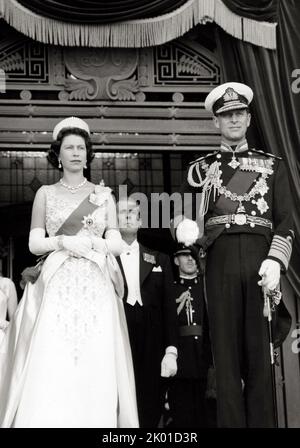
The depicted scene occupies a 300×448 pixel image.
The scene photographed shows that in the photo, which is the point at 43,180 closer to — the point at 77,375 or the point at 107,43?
the point at 107,43

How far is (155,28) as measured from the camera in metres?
7.81

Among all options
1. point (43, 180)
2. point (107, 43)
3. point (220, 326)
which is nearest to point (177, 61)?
point (107, 43)

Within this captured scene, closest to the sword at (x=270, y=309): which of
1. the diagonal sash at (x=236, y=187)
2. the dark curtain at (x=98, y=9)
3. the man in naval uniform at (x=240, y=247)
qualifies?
the man in naval uniform at (x=240, y=247)

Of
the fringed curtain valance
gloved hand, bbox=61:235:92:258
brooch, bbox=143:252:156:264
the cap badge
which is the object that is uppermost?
the fringed curtain valance

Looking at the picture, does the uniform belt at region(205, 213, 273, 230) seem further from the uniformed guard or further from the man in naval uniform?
the uniformed guard

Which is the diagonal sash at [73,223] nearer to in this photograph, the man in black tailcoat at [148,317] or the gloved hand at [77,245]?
the gloved hand at [77,245]

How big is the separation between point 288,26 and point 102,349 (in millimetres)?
2942

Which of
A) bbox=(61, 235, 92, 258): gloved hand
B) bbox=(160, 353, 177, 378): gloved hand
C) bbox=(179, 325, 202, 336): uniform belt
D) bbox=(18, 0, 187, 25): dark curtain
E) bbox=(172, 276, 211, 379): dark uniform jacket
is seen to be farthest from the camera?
bbox=(18, 0, 187, 25): dark curtain

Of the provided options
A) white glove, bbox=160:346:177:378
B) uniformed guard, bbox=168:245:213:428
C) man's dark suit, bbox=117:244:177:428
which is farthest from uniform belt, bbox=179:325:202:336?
white glove, bbox=160:346:177:378

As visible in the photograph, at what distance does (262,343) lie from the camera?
20.6ft

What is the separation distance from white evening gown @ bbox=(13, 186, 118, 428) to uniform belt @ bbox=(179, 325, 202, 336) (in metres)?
1.14

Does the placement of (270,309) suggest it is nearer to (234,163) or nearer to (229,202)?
(229,202)

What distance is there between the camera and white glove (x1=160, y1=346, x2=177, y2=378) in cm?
670
